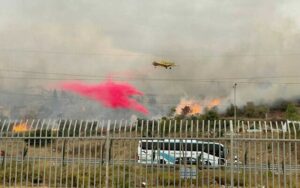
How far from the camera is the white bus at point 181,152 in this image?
1508cm

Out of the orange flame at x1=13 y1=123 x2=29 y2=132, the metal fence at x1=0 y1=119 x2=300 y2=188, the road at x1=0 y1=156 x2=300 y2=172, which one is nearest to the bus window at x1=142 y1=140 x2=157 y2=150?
the metal fence at x1=0 y1=119 x2=300 y2=188

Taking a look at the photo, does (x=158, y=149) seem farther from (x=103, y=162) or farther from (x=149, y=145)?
(x=103, y=162)

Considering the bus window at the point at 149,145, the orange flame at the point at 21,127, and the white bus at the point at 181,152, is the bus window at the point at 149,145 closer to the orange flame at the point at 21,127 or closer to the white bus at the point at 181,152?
the white bus at the point at 181,152

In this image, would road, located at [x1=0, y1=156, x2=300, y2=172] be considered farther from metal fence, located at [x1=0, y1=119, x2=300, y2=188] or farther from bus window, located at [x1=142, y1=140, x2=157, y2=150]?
bus window, located at [x1=142, y1=140, x2=157, y2=150]

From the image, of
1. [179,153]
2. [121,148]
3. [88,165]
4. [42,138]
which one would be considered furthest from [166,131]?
[42,138]

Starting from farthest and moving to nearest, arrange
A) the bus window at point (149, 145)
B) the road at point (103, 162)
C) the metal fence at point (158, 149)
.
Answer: the bus window at point (149, 145)
the road at point (103, 162)
the metal fence at point (158, 149)

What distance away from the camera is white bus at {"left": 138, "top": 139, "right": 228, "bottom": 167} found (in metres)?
15.1

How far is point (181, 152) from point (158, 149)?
763 mm

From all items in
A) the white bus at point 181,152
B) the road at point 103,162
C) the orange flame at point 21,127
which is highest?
the orange flame at point 21,127

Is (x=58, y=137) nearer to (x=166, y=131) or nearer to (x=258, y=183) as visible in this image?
(x=166, y=131)

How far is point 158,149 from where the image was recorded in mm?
15234

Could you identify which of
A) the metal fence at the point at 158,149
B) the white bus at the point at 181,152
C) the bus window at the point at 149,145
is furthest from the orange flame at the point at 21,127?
the bus window at the point at 149,145

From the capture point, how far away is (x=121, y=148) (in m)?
16.0

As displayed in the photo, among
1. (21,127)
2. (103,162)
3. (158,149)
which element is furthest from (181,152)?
(21,127)
